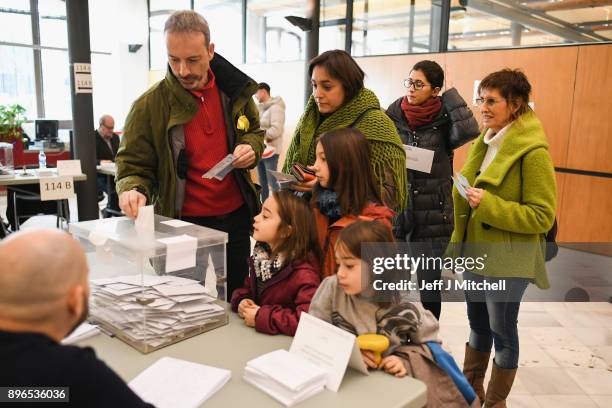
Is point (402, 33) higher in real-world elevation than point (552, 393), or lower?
higher

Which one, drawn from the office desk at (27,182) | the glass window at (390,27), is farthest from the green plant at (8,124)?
the glass window at (390,27)

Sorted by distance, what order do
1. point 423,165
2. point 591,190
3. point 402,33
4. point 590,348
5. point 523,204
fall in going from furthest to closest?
point 402,33, point 591,190, point 590,348, point 423,165, point 523,204

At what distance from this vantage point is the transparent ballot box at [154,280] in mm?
1361

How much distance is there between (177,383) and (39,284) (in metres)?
0.52

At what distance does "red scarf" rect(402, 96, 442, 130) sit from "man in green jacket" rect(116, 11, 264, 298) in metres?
0.90

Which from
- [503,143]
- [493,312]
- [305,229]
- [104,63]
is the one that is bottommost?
[493,312]

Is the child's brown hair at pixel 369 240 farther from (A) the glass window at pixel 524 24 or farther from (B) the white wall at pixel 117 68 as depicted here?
(B) the white wall at pixel 117 68

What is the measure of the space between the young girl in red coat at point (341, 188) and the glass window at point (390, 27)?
4800 millimetres

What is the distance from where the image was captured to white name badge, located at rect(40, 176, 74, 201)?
3705 mm

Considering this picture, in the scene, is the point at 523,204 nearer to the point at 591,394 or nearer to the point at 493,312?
the point at 493,312

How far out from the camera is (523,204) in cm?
192

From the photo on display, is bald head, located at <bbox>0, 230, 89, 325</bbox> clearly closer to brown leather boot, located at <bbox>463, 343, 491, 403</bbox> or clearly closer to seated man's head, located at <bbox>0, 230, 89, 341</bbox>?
seated man's head, located at <bbox>0, 230, 89, 341</bbox>

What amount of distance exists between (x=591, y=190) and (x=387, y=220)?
3.92 m

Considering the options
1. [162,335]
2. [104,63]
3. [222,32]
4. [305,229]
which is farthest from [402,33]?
[104,63]
